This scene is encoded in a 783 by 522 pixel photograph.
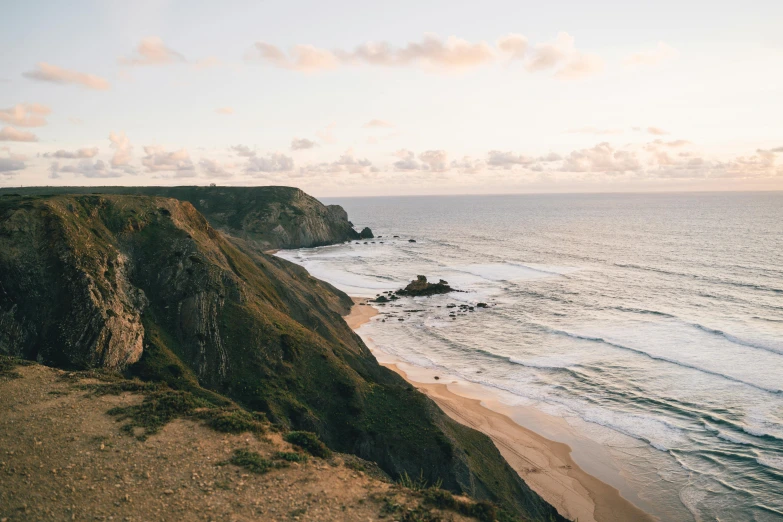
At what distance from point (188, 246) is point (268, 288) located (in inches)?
355

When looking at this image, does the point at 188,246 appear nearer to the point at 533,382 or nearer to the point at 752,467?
the point at 533,382

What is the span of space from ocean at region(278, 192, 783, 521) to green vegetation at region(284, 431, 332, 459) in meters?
20.4

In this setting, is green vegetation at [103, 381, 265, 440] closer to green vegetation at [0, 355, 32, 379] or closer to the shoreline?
green vegetation at [0, 355, 32, 379]

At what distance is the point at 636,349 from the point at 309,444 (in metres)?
42.8

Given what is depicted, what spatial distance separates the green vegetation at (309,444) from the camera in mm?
19688

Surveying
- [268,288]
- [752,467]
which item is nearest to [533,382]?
[752,467]

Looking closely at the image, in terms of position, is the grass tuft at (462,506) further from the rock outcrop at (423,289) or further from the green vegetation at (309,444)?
the rock outcrop at (423,289)

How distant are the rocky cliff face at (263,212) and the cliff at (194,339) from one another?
93.4 m

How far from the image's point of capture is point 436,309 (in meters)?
71.8

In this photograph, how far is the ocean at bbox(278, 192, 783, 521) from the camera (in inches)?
→ 1236

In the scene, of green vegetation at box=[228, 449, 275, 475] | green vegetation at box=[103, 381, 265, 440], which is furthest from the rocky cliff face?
green vegetation at box=[228, 449, 275, 475]

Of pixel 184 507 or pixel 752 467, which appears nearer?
pixel 184 507

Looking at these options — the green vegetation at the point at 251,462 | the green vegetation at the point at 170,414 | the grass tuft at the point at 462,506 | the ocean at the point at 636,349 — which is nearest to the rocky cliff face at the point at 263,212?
the ocean at the point at 636,349

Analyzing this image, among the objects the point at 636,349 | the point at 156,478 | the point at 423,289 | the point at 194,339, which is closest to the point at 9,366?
the point at 194,339
